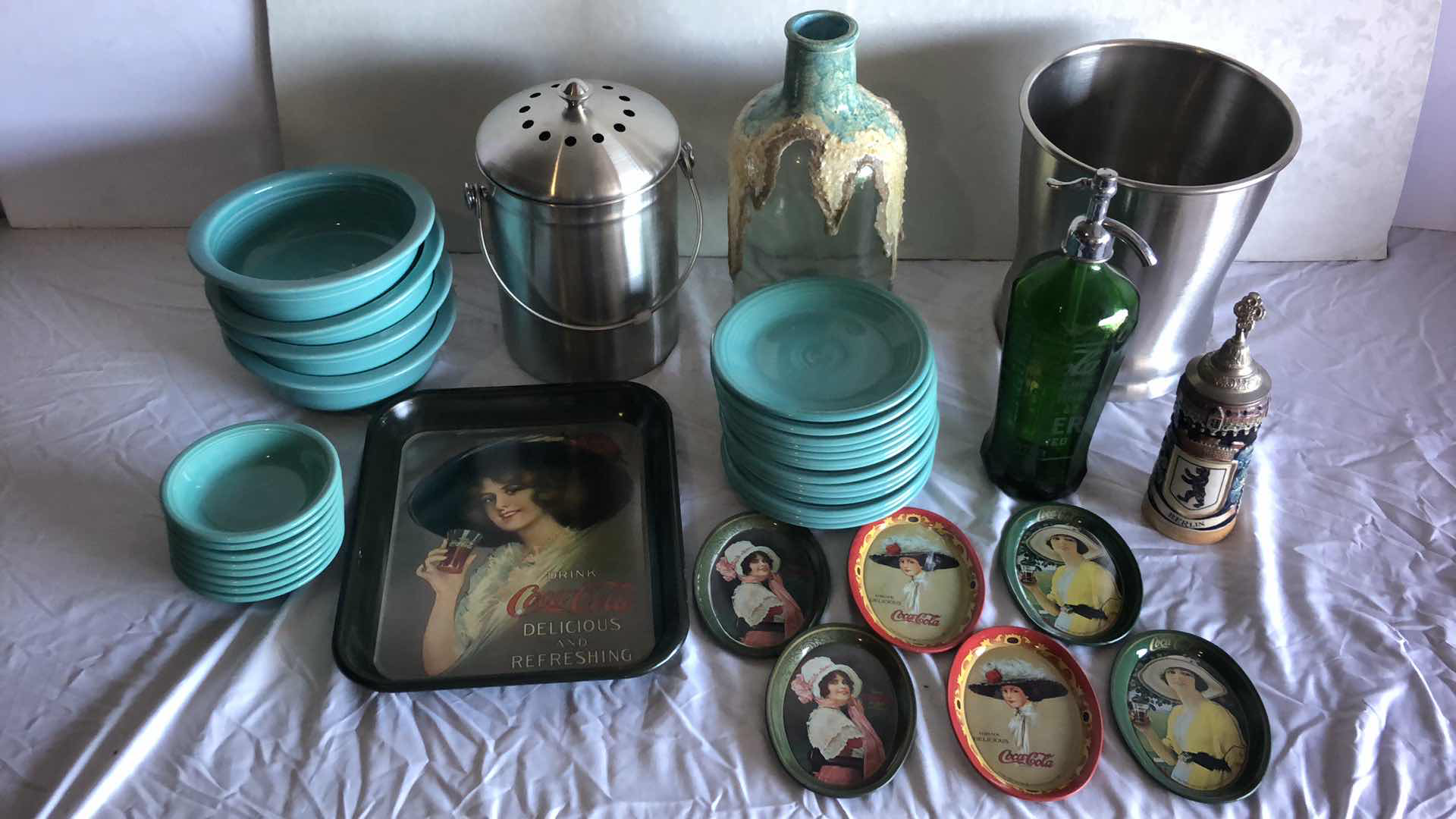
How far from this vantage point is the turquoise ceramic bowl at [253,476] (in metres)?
0.67

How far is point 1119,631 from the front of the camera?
673mm

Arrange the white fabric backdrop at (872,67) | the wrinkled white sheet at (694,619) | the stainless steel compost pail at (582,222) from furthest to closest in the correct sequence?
the white fabric backdrop at (872,67) < the stainless steel compost pail at (582,222) < the wrinkled white sheet at (694,619)

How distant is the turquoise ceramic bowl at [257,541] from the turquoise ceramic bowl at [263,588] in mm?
25

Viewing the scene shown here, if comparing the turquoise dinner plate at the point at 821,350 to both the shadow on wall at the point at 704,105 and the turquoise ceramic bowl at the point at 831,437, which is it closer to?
the turquoise ceramic bowl at the point at 831,437

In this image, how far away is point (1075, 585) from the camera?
27.5 inches

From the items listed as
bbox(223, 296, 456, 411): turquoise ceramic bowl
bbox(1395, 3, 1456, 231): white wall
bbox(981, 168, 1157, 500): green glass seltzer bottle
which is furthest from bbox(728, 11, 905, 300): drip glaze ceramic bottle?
bbox(1395, 3, 1456, 231): white wall

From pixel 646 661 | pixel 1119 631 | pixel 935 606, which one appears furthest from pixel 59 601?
pixel 1119 631

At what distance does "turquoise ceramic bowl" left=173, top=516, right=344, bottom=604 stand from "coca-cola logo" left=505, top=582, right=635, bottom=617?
0.11 metres

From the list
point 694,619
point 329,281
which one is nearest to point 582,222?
point 329,281

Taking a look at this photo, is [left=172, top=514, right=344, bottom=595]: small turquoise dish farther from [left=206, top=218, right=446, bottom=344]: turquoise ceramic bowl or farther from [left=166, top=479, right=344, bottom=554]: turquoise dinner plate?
[left=206, top=218, right=446, bottom=344]: turquoise ceramic bowl

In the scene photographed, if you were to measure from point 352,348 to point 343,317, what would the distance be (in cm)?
2

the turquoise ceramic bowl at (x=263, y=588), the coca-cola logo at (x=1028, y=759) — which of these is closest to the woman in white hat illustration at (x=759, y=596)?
the coca-cola logo at (x=1028, y=759)

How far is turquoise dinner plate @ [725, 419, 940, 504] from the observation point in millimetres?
690

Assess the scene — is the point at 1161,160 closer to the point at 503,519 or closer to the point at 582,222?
the point at 582,222
